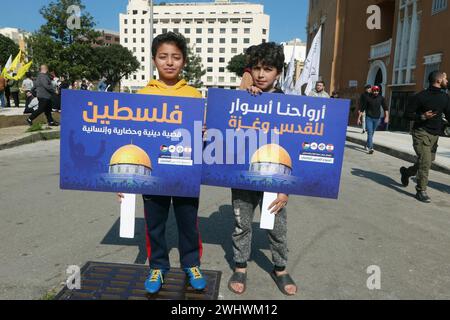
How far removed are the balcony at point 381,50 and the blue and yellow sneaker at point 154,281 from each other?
78.1 feet

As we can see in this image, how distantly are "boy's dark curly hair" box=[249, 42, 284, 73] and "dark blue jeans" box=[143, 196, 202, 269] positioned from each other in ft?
3.75

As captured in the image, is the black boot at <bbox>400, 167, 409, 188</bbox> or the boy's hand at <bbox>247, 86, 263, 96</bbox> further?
the black boot at <bbox>400, 167, 409, 188</bbox>

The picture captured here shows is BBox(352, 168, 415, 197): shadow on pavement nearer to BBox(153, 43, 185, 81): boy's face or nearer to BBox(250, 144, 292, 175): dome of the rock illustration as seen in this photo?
BBox(250, 144, 292, 175): dome of the rock illustration

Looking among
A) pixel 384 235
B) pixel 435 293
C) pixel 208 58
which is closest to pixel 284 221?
pixel 435 293

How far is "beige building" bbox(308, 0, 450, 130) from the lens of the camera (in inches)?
706

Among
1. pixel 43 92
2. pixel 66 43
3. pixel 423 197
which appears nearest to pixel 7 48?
pixel 66 43

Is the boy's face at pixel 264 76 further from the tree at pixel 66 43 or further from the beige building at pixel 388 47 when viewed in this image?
the tree at pixel 66 43

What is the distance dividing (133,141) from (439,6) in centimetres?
1933

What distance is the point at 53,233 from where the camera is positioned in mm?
4078

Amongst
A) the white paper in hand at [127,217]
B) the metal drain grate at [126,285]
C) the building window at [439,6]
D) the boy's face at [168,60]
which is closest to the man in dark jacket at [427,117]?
the metal drain grate at [126,285]

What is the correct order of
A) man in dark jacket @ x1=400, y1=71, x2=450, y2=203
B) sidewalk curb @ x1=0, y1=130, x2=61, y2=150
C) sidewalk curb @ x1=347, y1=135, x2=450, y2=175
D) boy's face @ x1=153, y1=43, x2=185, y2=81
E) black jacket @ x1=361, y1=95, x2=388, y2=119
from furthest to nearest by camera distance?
black jacket @ x1=361, y1=95, x2=388, y2=119 → sidewalk curb @ x1=0, y1=130, x2=61, y2=150 → sidewalk curb @ x1=347, y1=135, x2=450, y2=175 → man in dark jacket @ x1=400, y1=71, x2=450, y2=203 → boy's face @ x1=153, y1=43, x2=185, y2=81

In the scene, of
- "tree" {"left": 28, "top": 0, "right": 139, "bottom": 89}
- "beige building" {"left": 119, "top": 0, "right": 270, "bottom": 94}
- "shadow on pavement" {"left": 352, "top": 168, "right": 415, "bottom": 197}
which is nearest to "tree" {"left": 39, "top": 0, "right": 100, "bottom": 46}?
"tree" {"left": 28, "top": 0, "right": 139, "bottom": 89}
